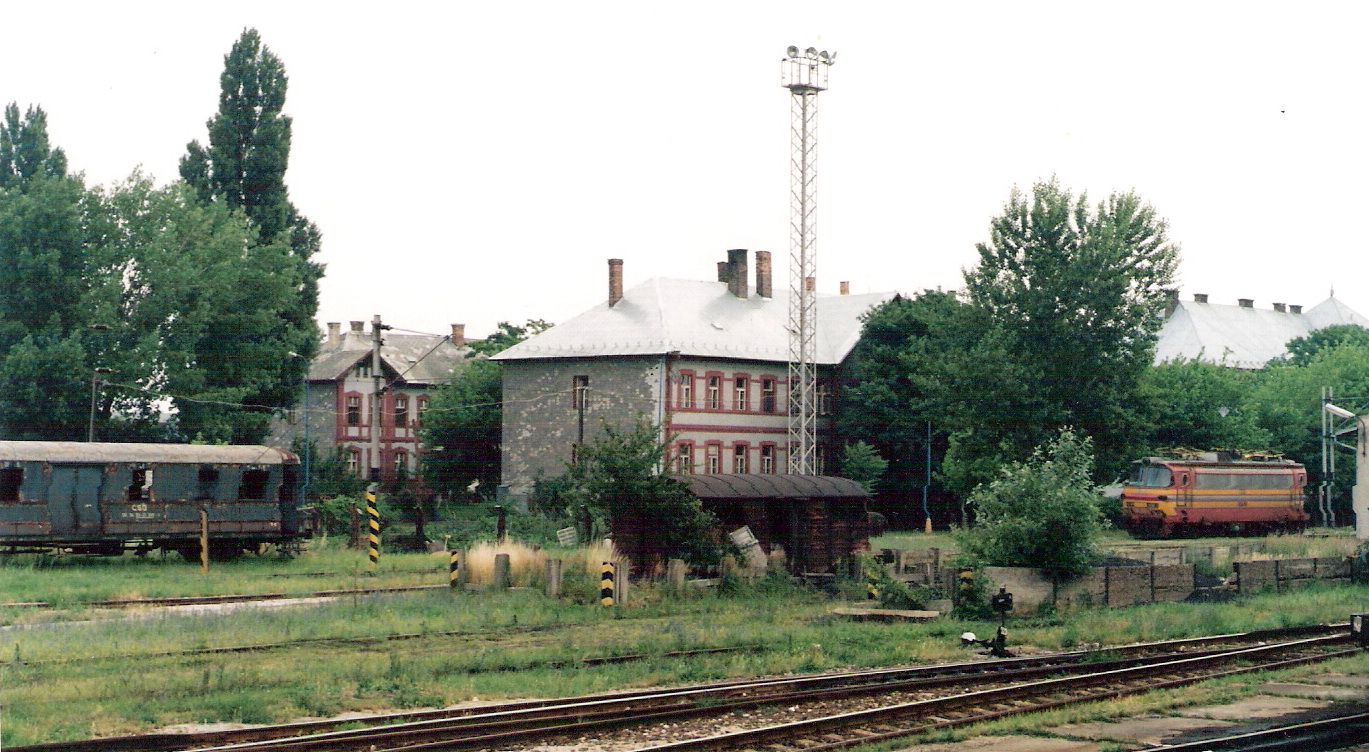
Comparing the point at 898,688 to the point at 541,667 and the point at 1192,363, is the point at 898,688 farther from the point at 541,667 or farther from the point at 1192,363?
the point at 1192,363

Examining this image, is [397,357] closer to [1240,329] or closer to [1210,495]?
[1210,495]

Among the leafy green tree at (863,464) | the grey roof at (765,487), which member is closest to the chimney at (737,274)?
the leafy green tree at (863,464)

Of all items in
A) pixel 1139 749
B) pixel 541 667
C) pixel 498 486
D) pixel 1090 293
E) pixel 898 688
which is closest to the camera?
pixel 1139 749

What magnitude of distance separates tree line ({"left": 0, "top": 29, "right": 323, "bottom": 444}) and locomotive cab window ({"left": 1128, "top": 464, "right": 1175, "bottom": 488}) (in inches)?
1163

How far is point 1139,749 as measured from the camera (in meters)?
13.7

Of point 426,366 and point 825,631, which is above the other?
point 426,366

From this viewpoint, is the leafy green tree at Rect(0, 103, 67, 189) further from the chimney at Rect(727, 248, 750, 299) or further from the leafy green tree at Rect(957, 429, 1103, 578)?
the leafy green tree at Rect(957, 429, 1103, 578)

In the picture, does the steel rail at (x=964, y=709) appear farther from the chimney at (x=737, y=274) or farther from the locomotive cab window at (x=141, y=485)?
the chimney at (x=737, y=274)

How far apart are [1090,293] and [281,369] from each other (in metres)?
30.1

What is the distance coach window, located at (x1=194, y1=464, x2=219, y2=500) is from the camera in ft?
117

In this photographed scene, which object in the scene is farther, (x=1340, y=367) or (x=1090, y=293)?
(x=1340, y=367)

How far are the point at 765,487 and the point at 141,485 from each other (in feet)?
49.2

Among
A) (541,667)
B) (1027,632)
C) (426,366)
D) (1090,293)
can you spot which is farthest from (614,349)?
(541,667)

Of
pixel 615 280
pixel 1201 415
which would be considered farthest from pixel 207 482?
pixel 1201 415
